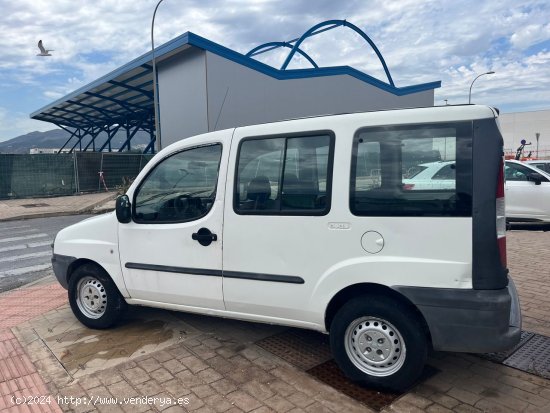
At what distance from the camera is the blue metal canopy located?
21.7m

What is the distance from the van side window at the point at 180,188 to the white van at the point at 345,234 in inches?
0.5

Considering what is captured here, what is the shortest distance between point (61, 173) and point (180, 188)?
1920 cm

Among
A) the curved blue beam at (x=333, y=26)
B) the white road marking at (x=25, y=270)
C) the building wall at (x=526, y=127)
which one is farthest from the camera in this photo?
the building wall at (x=526, y=127)

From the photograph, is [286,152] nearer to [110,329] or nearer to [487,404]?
[487,404]

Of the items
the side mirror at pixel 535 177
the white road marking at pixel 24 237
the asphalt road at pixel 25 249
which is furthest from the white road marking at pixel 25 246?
the side mirror at pixel 535 177

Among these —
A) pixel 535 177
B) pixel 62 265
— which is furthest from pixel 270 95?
pixel 62 265

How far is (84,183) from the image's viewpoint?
21.1m

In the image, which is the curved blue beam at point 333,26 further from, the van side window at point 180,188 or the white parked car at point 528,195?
the van side window at point 180,188

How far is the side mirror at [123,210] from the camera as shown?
3943 millimetres

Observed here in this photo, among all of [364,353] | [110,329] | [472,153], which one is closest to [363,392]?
[364,353]

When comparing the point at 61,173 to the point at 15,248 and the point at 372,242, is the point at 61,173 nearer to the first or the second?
the point at 15,248

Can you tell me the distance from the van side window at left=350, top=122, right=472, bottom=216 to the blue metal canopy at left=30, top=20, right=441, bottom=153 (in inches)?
732

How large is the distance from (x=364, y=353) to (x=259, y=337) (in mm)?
1216

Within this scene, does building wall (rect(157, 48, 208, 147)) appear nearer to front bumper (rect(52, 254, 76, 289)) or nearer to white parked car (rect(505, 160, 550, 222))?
white parked car (rect(505, 160, 550, 222))
